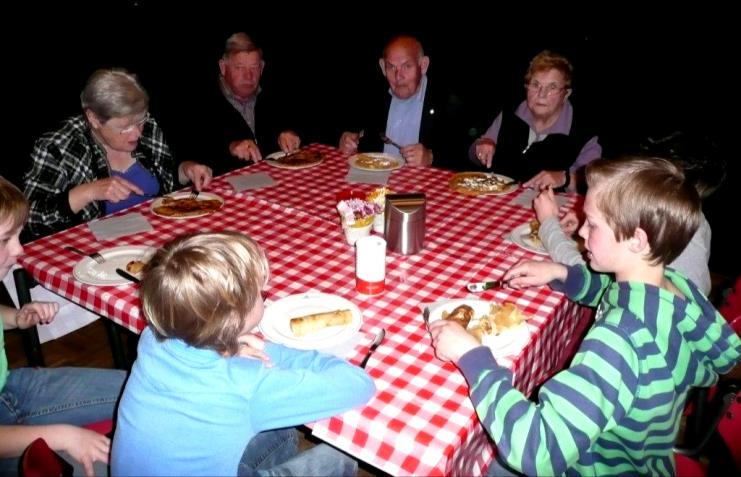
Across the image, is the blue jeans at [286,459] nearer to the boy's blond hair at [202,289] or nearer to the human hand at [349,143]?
the boy's blond hair at [202,289]

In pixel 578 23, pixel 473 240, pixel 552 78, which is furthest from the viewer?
pixel 578 23

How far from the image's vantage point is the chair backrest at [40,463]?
110cm

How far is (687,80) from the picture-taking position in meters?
4.01

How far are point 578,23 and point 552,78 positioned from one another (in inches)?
56.9

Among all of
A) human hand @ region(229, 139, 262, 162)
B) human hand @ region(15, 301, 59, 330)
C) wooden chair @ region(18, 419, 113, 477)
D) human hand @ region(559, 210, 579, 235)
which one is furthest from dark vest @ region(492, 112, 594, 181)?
wooden chair @ region(18, 419, 113, 477)

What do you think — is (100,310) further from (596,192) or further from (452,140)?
(452,140)

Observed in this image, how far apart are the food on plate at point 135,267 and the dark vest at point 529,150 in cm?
238

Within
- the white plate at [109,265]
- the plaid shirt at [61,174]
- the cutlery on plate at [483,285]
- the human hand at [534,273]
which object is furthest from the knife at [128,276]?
the human hand at [534,273]

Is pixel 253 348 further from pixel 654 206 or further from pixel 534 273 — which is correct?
Answer: pixel 654 206

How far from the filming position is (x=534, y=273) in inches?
74.2

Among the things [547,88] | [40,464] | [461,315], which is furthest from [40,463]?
[547,88]

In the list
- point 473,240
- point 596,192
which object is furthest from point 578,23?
point 596,192

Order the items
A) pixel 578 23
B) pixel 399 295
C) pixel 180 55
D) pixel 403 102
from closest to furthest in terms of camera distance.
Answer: pixel 399 295 → pixel 403 102 → pixel 578 23 → pixel 180 55

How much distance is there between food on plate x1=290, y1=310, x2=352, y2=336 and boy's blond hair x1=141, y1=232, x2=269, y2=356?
0.98ft
